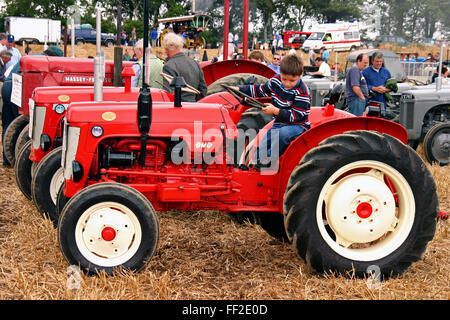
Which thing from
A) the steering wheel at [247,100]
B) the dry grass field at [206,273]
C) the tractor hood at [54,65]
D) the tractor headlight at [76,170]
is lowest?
the dry grass field at [206,273]

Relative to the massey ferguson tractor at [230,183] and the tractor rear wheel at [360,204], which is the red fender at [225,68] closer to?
the massey ferguson tractor at [230,183]

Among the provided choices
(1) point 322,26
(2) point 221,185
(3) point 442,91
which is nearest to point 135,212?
(2) point 221,185

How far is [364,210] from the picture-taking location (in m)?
3.71

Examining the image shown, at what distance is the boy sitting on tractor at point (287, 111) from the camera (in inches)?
157

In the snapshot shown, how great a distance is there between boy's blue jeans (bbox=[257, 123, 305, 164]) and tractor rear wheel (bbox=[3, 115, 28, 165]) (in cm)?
432

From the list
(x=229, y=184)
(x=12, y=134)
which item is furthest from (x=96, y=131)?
(x=12, y=134)

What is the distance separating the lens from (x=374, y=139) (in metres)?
3.68

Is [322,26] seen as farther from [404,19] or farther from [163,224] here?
[163,224]

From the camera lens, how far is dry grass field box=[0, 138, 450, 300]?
11.5ft

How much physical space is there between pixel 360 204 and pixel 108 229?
1564 millimetres

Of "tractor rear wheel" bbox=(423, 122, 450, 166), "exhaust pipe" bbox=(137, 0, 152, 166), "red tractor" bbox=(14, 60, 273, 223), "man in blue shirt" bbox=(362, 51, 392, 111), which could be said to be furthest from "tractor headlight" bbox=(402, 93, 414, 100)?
"exhaust pipe" bbox=(137, 0, 152, 166)

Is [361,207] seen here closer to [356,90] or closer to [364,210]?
[364,210]

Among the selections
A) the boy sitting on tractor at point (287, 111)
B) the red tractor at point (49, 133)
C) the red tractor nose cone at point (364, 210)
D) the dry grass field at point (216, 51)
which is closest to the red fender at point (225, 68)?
the red tractor at point (49, 133)

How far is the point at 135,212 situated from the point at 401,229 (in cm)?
Answer: 168
